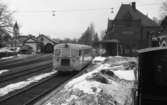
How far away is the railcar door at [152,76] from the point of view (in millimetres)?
6290

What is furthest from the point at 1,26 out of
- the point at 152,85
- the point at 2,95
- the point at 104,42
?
the point at 152,85

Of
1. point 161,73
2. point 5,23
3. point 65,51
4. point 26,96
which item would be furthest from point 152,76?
point 5,23

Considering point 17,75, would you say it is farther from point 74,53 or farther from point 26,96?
point 26,96

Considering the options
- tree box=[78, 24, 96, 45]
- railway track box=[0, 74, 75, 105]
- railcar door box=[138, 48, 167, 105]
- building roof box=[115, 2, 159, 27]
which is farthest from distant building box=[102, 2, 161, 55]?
tree box=[78, 24, 96, 45]

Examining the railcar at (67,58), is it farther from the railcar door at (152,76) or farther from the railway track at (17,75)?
the railcar door at (152,76)

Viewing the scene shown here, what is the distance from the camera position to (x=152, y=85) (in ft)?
21.5

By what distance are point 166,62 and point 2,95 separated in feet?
34.0

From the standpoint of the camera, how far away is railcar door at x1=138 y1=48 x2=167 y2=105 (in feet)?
20.6

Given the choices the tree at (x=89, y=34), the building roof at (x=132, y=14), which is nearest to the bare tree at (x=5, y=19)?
the building roof at (x=132, y=14)

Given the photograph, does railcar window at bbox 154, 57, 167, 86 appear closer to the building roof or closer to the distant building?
the distant building

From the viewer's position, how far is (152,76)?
6.58 m

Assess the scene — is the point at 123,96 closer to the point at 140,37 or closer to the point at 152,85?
the point at 152,85

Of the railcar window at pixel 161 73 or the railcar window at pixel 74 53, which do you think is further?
the railcar window at pixel 74 53

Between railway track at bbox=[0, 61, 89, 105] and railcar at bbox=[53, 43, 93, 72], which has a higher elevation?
railcar at bbox=[53, 43, 93, 72]
